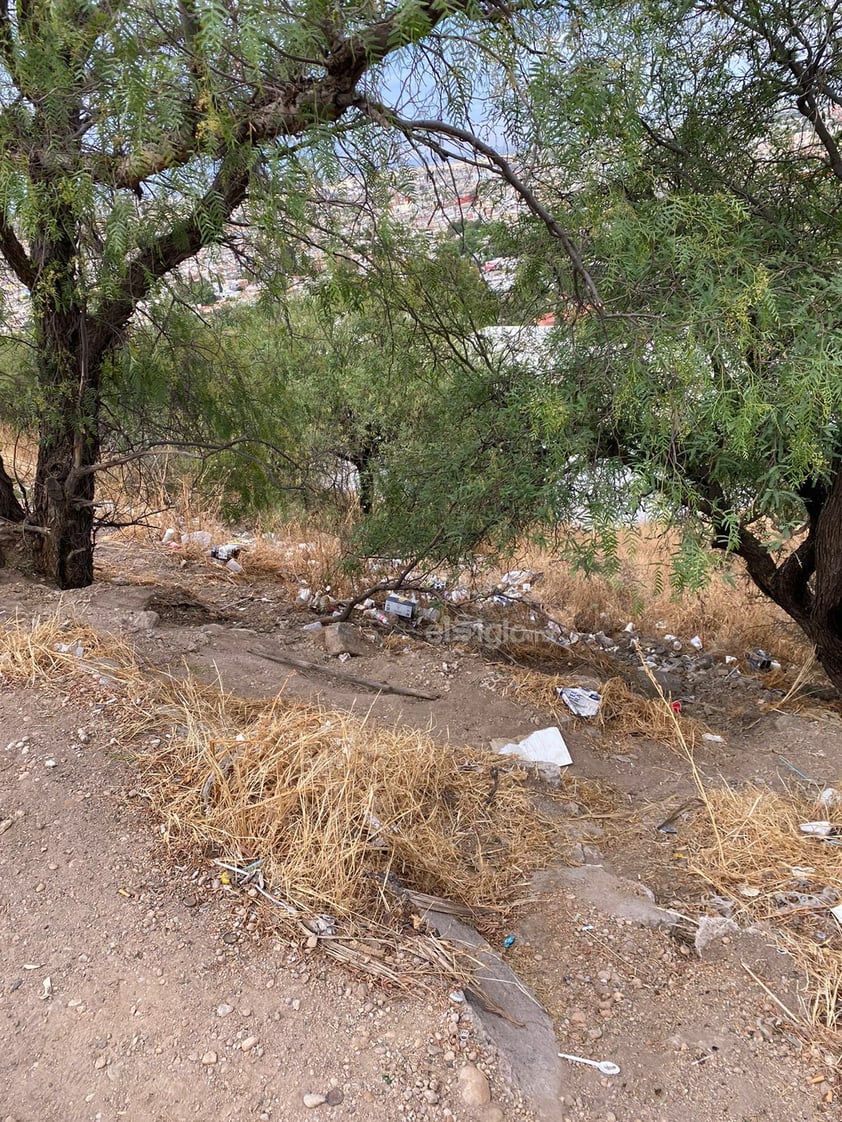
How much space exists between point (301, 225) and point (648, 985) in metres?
2.86

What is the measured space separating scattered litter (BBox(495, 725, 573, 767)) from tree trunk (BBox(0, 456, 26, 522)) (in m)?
3.29

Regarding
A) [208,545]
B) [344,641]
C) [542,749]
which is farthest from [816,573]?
[208,545]

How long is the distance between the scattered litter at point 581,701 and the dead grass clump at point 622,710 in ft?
0.09

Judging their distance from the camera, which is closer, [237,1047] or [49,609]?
[237,1047]

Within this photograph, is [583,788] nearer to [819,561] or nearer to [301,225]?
[819,561]

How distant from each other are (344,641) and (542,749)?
167 centimetres

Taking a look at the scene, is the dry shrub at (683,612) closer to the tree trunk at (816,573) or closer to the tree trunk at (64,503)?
the tree trunk at (816,573)

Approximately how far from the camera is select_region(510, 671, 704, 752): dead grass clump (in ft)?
13.7

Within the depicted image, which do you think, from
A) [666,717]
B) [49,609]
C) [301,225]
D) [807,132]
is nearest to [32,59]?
[301,225]

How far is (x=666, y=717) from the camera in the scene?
4.23m

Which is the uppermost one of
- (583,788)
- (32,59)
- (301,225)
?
(32,59)

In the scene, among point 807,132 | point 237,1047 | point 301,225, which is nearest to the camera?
point 237,1047

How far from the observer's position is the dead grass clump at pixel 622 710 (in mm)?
4188

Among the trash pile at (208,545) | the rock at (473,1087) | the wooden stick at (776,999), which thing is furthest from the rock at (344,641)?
the rock at (473,1087)
